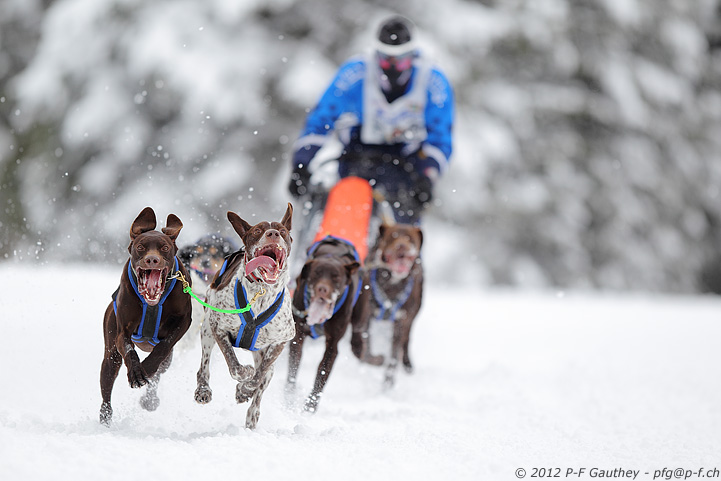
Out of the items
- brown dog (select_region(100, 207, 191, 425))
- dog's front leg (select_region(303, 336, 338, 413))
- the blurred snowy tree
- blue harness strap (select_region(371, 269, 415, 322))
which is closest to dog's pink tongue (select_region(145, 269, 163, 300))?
brown dog (select_region(100, 207, 191, 425))

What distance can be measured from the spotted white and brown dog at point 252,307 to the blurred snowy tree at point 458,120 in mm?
6551

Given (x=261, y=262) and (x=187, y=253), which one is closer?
(x=261, y=262)

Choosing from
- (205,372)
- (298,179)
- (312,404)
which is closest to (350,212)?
(298,179)

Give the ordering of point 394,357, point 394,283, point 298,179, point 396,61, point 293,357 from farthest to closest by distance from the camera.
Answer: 1. point 396,61
2. point 298,179
3. point 394,357
4. point 394,283
5. point 293,357

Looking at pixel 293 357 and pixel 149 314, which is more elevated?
pixel 149 314

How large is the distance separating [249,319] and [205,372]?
0.95 feet

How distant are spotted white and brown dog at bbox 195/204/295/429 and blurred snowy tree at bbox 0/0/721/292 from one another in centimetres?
655

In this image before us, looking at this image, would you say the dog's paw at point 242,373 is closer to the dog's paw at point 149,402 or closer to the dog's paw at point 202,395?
the dog's paw at point 202,395

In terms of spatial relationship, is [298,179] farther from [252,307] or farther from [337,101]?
[252,307]

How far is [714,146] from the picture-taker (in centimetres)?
1866

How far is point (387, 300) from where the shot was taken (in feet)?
16.5

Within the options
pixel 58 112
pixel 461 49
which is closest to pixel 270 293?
pixel 58 112

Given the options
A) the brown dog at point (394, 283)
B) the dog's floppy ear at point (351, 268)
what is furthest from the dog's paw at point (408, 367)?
the dog's floppy ear at point (351, 268)

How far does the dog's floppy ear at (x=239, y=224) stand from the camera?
312 cm
